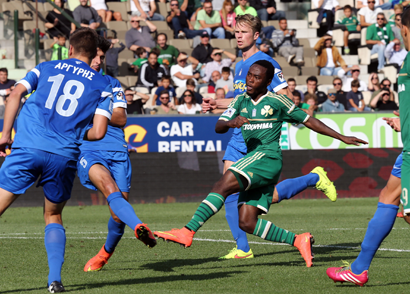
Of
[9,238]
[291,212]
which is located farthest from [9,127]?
[291,212]

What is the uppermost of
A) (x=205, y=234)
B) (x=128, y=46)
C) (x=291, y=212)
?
(x=128, y=46)

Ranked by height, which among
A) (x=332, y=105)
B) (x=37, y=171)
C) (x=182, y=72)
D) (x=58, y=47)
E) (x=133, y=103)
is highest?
(x=37, y=171)

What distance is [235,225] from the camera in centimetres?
733

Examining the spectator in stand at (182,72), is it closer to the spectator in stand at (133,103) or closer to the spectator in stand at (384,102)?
the spectator in stand at (133,103)

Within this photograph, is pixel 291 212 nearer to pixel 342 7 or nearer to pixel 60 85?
pixel 60 85

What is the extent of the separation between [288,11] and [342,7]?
1934 millimetres

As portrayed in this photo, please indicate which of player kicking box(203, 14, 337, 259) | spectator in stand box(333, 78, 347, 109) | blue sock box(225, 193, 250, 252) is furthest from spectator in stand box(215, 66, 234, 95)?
blue sock box(225, 193, 250, 252)

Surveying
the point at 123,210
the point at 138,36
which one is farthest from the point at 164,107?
the point at 123,210

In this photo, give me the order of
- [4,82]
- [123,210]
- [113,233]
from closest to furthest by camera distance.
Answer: [123,210]
[113,233]
[4,82]

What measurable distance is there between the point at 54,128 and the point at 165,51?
14383mm

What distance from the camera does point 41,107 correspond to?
4.94 metres

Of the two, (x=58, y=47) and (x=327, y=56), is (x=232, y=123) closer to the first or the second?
(x=58, y=47)

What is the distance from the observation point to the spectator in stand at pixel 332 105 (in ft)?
58.1

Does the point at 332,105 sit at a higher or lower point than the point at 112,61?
lower
